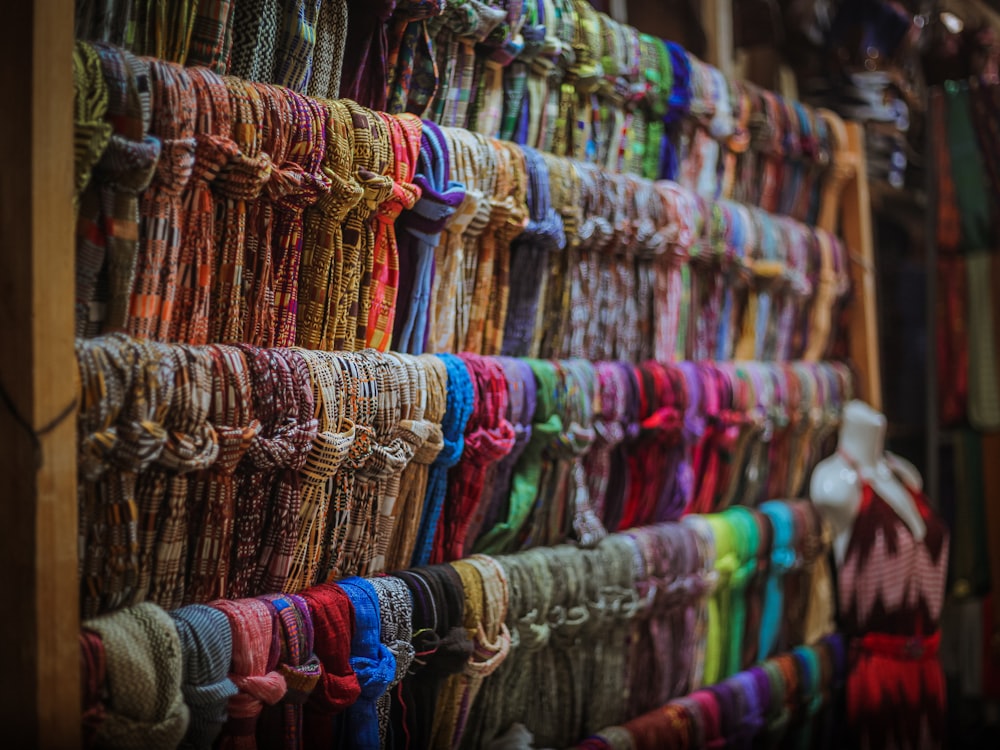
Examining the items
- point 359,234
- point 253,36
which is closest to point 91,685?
point 359,234

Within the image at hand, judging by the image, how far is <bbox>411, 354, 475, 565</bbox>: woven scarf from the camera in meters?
1.56

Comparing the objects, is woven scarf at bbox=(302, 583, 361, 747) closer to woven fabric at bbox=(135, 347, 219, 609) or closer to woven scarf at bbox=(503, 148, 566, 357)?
woven fabric at bbox=(135, 347, 219, 609)

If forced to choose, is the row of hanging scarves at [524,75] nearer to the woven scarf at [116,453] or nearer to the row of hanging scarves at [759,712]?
the woven scarf at [116,453]

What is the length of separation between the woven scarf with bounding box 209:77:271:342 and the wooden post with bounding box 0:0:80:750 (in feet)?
0.84

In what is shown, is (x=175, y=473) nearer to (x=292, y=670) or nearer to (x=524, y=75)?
(x=292, y=670)

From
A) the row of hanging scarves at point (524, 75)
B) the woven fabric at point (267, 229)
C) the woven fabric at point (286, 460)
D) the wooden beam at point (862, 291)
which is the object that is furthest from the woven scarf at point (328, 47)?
the wooden beam at point (862, 291)

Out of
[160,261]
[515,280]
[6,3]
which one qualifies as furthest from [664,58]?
[6,3]

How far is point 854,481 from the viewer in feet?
7.72

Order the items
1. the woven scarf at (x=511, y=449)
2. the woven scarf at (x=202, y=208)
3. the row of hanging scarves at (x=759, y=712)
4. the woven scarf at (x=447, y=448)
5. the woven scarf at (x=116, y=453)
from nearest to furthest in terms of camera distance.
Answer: the woven scarf at (x=116, y=453), the woven scarf at (x=202, y=208), the woven scarf at (x=447, y=448), the woven scarf at (x=511, y=449), the row of hanging scarves at (x=759, y=712)

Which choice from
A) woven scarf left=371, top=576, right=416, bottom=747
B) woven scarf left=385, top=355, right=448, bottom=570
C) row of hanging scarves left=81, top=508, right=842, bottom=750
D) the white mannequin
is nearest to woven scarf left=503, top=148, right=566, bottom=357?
woven scarf left=385, top=355, right=448, bottom=570

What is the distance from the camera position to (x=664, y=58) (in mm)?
2035

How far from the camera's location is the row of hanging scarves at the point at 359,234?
117 centimetres

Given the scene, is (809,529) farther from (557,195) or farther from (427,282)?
(427,282)

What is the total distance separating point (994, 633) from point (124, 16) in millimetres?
2778
